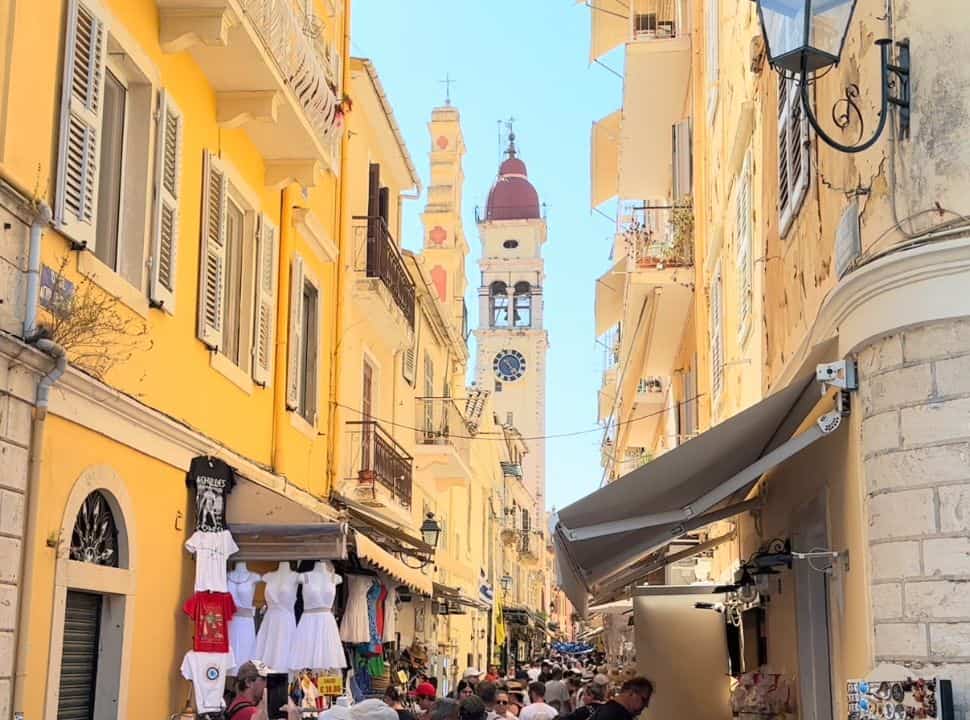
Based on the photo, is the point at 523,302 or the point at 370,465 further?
the point at 523,302

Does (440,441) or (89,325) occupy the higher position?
(440,441)

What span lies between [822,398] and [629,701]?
266 centimetres

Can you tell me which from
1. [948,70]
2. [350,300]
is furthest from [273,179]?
[948,70]

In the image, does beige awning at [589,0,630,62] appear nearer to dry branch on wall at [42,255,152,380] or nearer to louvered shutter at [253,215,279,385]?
louvered shutter at [253,215,279,385]

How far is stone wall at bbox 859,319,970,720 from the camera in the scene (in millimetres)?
5910

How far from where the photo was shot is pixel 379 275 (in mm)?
17516

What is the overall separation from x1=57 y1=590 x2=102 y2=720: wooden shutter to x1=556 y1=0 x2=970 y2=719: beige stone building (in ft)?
10.6

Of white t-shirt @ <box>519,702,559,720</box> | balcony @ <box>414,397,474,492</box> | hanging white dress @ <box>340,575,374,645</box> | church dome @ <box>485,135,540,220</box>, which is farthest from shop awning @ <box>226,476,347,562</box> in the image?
church dome @ <box>485,135,540,220</box>

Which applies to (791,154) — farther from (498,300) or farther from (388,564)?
(498,300)

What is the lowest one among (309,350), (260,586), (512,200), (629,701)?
(629,701)

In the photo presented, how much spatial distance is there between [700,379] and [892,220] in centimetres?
1142

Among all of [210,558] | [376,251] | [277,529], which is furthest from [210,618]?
[376,251]

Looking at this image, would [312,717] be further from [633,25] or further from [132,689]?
[633,25]

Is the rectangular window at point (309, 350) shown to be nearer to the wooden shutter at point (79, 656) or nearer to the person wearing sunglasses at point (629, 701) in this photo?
the wooden shutter at point (79, 656)
